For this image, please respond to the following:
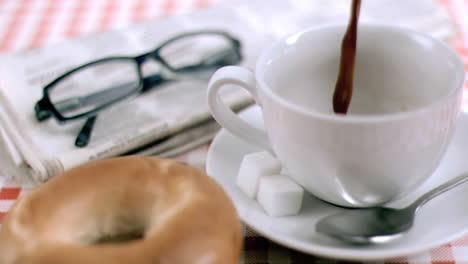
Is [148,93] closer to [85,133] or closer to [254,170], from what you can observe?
[85,133]

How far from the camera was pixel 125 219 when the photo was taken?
511 mm

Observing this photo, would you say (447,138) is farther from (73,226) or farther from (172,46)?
(172,46)

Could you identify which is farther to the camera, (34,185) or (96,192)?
(34,185)

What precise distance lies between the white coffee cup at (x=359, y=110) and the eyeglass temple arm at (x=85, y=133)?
0.21 metres

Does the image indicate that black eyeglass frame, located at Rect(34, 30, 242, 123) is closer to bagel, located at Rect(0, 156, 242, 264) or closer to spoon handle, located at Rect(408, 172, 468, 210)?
bagel, located at Rect(0, 156, 242, 264)

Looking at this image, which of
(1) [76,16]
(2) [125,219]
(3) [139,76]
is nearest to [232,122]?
(2) [125,219]

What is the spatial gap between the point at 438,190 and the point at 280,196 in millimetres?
168

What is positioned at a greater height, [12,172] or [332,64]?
[332,64]

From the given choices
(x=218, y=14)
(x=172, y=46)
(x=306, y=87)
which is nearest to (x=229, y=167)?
(x=306, y=87)

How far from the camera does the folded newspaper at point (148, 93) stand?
75 cm

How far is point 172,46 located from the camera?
40.4 inches

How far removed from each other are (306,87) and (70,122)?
→ 35 centimetres

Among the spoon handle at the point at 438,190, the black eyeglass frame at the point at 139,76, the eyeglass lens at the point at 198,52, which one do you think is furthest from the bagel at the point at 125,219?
the eyeglass lens at the point at 198,52

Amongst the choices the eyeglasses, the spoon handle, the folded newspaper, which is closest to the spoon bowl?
the spoon handle
